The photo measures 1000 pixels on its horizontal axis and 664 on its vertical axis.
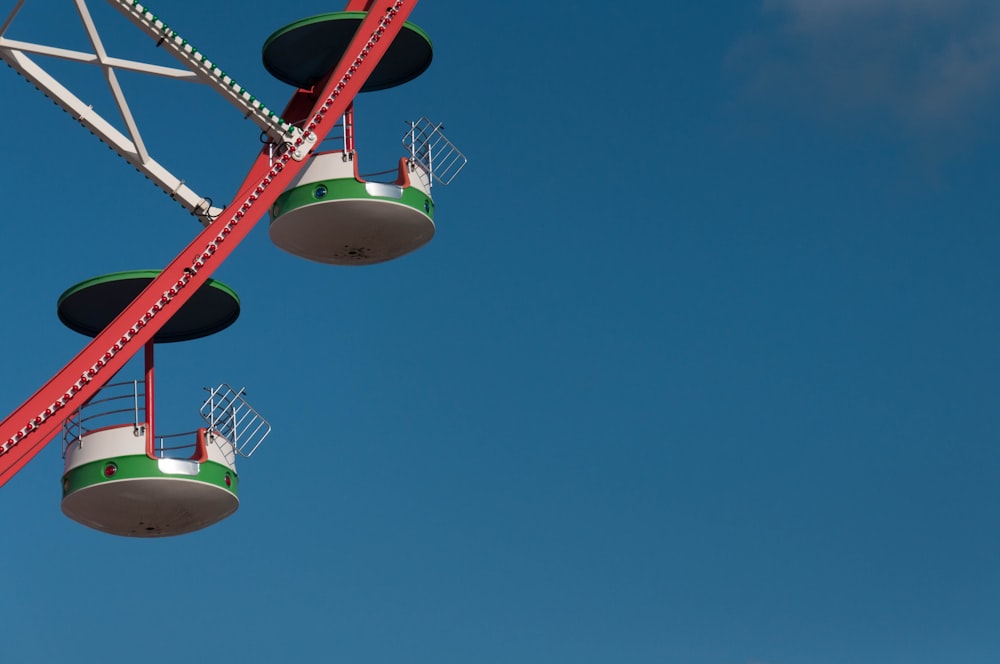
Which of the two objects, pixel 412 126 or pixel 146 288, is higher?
pixel 412 126

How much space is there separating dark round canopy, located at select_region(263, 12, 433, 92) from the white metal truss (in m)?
2.37

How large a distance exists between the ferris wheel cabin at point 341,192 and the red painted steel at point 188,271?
26.9 inches

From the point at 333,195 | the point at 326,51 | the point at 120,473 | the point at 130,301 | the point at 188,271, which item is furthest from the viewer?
the point at 326,51

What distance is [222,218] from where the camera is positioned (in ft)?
217

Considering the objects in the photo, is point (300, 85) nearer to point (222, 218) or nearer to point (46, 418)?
point (222, 218)

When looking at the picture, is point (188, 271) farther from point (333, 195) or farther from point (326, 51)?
point (326, 51)

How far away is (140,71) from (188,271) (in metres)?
4.93

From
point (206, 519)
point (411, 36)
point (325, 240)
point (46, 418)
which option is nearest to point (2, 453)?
point (46, 418)

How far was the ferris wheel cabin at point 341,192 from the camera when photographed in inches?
2682

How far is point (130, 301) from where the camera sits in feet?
219

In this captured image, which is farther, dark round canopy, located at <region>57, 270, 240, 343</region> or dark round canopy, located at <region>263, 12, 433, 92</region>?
dark round canopy, located at <region>263, 12, 433, 92</region>

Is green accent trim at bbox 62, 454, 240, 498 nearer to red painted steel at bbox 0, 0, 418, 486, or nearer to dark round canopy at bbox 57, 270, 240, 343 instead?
red painted steel at bbox 0, 0, 418, 486

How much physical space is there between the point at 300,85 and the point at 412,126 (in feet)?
10.4

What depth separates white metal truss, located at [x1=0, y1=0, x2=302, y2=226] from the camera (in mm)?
66000
